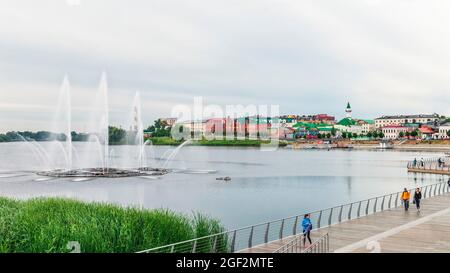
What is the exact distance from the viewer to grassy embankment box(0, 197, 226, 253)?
16266 mm

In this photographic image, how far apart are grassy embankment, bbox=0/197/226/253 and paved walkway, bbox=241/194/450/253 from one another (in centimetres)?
370

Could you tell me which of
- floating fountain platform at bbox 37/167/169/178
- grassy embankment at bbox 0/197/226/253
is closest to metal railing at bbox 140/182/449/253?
grassy embankment at bbox 0/197/226/253

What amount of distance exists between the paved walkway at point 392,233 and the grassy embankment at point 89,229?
12.1 feet

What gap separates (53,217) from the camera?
21172mm

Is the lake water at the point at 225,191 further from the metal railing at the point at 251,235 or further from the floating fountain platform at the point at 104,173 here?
the metal railing at the point at 251,235

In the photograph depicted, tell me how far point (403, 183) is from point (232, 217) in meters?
35.8

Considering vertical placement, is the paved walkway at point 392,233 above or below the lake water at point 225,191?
above

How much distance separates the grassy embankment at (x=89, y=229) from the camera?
16266 millimetres

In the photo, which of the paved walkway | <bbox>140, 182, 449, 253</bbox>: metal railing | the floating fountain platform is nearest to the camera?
<bbox>140, 182, 449, 253</bbox>: metal railing

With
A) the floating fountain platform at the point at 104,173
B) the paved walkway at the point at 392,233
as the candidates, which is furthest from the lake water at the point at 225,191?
the paved walkway at the point at 392,233

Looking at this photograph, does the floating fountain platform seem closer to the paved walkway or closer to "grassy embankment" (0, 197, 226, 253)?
"grassy embankment" (0, 197, 226, 253)
